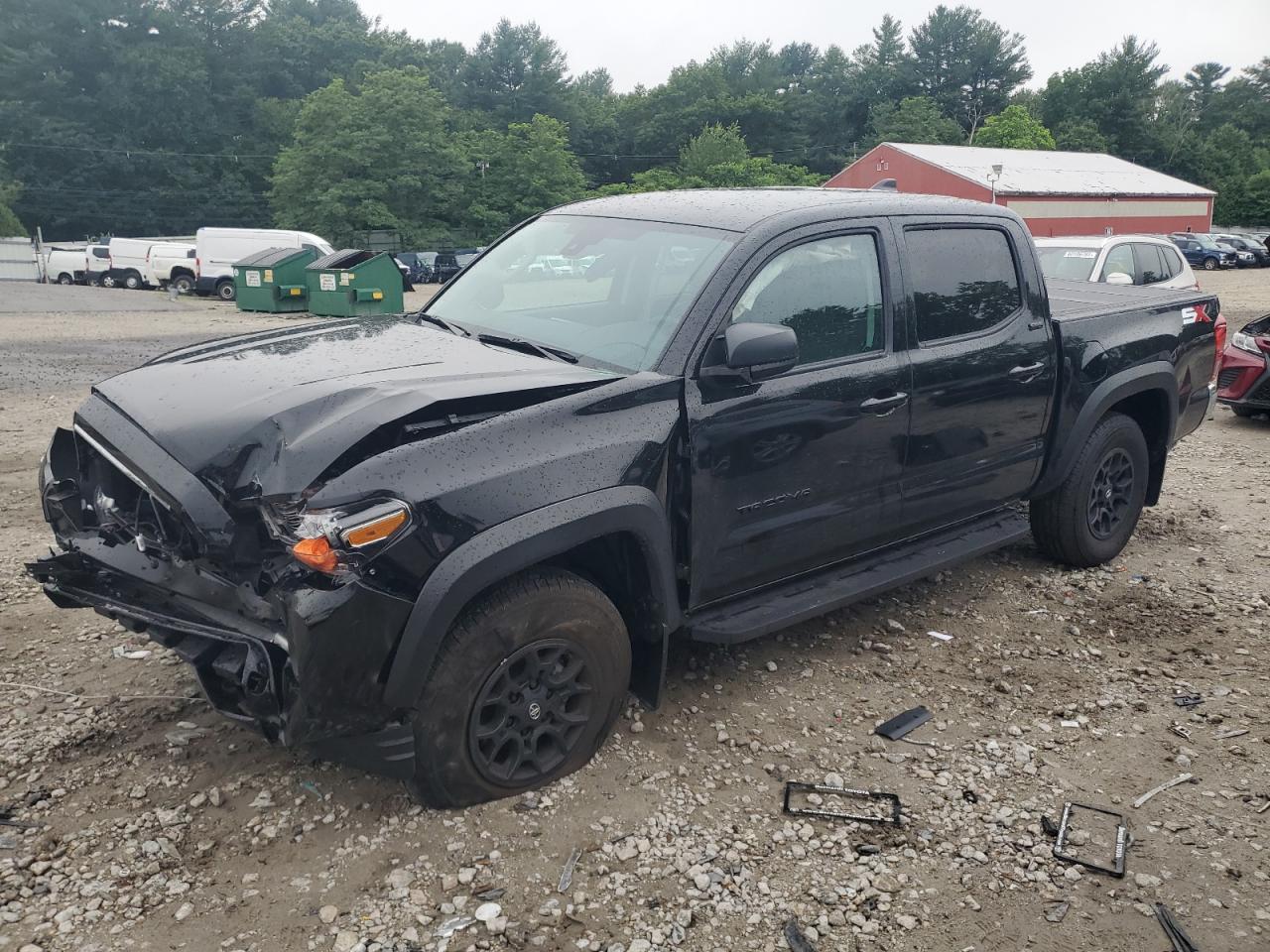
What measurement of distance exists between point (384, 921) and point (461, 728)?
1.85 feet

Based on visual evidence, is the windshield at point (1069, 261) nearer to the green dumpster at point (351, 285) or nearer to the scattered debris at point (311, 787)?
the scattered debris at point (311, 787)

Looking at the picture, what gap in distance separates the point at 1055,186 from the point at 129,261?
133 feet

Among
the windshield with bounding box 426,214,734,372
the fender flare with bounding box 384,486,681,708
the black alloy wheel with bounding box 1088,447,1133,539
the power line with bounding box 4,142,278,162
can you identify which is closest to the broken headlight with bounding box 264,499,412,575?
the fender flare with bounding box 384,486,681,708

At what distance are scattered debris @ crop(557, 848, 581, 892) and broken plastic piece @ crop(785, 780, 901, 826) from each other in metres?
0.75

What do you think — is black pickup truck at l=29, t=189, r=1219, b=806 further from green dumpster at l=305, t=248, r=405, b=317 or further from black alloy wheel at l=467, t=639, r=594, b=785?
green dumpster at l=305, t=248, r=405, b=317

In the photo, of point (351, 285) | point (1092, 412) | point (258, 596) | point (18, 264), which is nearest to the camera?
point (258, 596)

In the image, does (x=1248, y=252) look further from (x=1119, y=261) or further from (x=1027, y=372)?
(x=1027, y=372)

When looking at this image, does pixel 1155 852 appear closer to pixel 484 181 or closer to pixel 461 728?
pixel 461 728

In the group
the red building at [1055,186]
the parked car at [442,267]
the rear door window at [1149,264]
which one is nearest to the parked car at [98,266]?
the parked car at [442,267]

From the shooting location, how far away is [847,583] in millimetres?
4246

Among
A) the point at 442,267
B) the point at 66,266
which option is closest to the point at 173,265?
the point at 66,266

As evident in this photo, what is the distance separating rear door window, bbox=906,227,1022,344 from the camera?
4.37 meters

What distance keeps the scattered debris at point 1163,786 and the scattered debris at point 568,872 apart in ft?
6.31

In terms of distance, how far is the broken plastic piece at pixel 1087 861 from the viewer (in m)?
3.18
